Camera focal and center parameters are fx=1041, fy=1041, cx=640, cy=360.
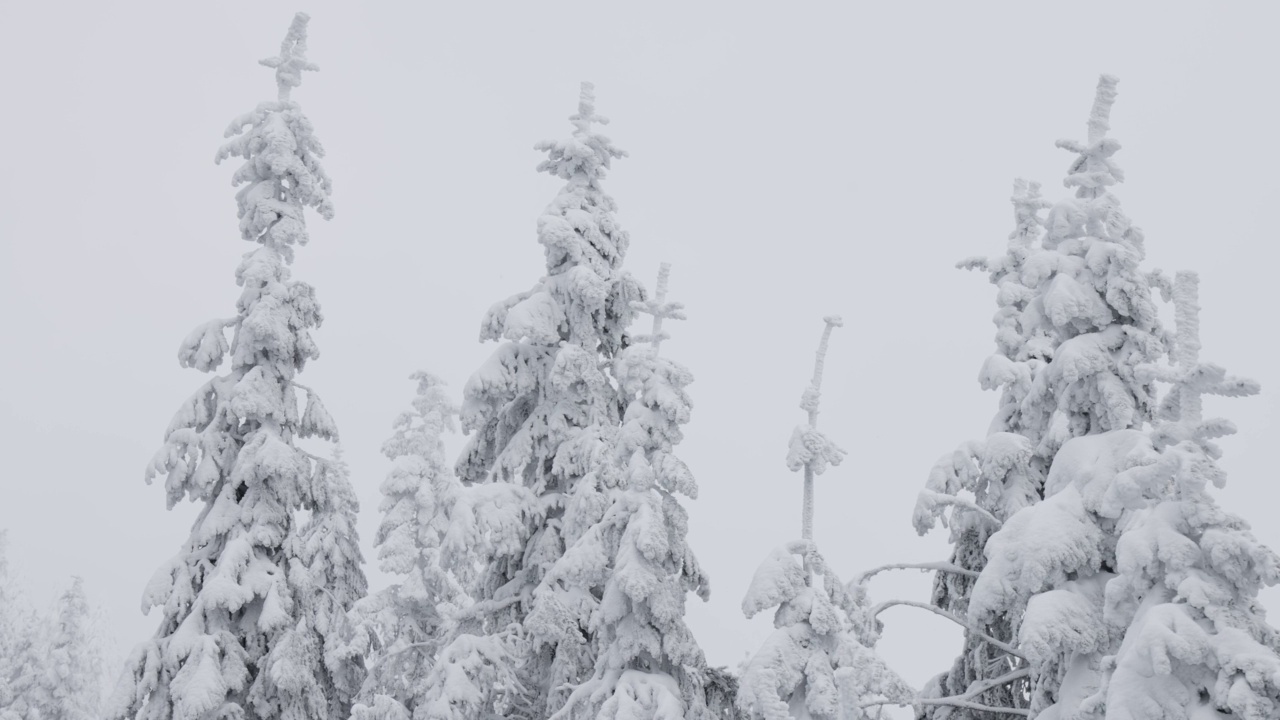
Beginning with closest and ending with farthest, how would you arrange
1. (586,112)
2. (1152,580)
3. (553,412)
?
1. (1152,580)
2. (553,412)
3. (586,112)

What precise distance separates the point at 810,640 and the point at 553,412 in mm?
6266

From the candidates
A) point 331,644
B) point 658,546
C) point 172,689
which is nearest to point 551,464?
point 658,546

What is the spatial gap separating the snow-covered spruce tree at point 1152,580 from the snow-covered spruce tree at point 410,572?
8.58 m

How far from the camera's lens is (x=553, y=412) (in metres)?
17.7

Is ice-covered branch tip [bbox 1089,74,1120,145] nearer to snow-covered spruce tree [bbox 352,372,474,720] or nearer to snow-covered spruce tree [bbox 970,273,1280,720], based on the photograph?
snow-covered spruce tree [bbox 970,273,1280,720]

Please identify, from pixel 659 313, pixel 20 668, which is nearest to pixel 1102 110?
pixel 659 313

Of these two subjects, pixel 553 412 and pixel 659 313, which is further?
pixel 553 412

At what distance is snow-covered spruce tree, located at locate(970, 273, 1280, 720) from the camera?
931 cm

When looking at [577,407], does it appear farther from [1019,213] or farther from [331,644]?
[1019,213]

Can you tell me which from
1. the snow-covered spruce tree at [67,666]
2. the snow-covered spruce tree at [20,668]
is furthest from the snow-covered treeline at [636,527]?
the snow-covered spruce tree at [20,668]

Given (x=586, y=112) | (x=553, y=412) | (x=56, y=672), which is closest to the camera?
(x=553, y=412)

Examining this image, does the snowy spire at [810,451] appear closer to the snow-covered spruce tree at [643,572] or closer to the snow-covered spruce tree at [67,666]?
the snow-covered spruce tree at [643,572]

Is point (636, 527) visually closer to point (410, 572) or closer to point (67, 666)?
point (410, 572)

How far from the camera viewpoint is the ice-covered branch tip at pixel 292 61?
21.8 m
